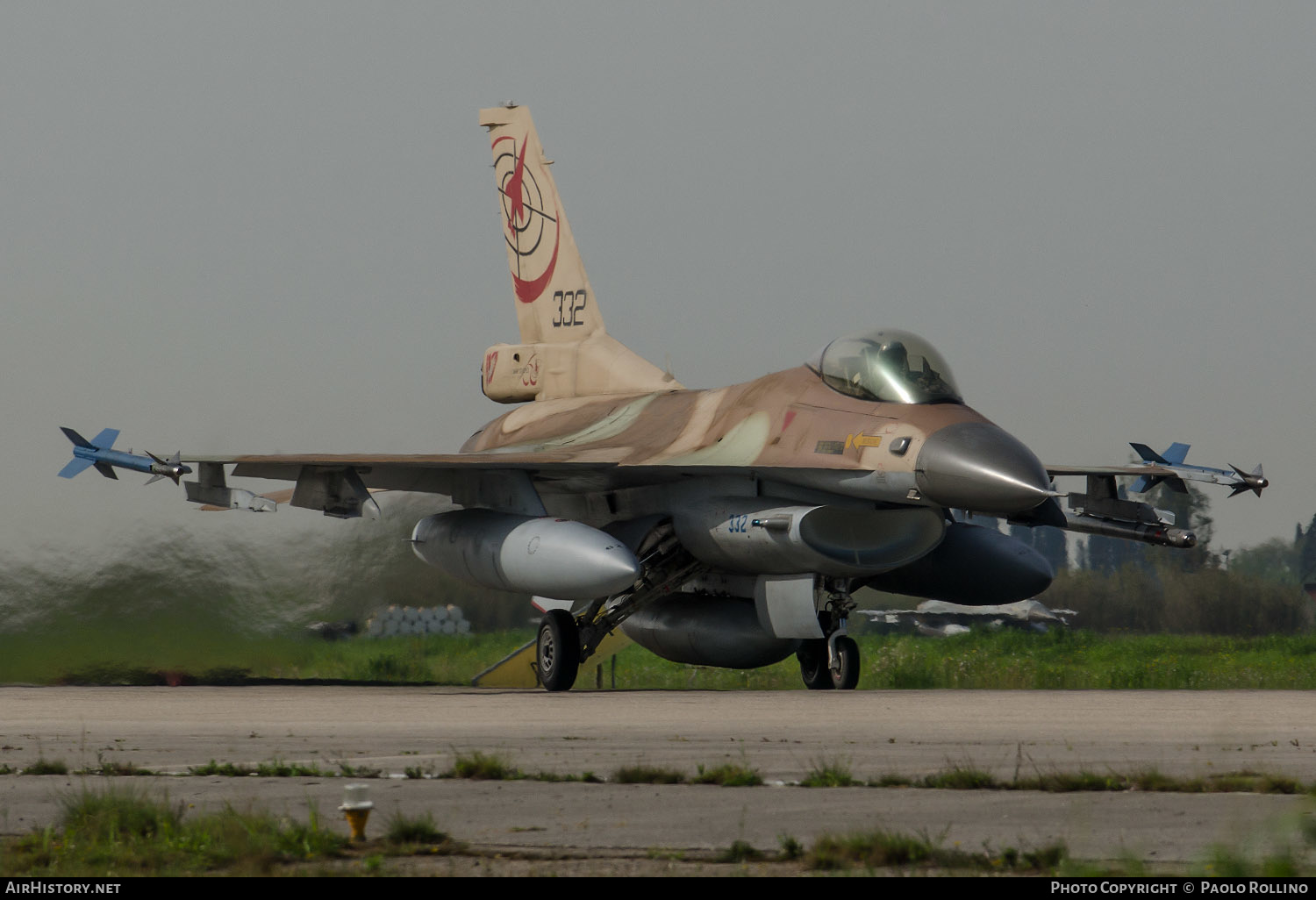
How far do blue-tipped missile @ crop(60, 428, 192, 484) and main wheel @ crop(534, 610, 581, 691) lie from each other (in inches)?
175

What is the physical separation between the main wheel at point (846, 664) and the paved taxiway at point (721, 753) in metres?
0.53

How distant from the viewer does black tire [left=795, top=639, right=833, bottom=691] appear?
59.0 feet

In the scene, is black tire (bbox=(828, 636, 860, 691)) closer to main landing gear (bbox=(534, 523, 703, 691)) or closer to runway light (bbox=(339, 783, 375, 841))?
main landing gear (bbox=(534, 523, 703, 691))

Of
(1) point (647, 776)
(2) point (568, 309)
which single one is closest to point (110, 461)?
(2) point (568, 309)

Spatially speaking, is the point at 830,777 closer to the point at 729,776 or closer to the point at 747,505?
the point at 729,776

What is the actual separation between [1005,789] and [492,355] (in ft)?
59.2

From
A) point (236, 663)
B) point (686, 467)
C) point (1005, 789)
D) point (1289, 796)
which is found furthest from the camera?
point (236, 663)

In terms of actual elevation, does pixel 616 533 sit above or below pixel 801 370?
below

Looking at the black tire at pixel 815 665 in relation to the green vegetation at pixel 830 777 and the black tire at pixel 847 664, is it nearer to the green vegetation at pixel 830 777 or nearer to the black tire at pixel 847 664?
the black tire at pixel 847 664

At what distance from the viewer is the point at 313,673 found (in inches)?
902

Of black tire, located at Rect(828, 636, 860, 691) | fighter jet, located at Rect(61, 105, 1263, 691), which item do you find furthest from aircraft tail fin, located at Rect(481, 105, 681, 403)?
black tire, located at Rect(828, 636, 860, 691)

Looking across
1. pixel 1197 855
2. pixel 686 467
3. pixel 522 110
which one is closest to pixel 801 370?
pixel 686 467

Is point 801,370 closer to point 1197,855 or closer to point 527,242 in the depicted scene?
point 527,242

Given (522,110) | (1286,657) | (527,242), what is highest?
(522,110)
